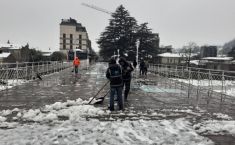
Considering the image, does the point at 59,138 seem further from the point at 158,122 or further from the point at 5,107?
the point at 5,107

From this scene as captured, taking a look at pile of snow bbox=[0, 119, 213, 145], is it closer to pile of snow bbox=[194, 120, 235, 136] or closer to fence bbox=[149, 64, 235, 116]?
pile of snow bbox=[194, 120, 235, 136]

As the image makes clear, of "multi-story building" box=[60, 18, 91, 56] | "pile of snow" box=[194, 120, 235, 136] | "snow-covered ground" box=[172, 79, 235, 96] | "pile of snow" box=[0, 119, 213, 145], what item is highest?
"multi-story building" box=[60, 18, 91, 56]

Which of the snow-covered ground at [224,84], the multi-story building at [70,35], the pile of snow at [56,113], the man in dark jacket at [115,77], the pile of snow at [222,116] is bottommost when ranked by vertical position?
the pile of snow at [222,116]

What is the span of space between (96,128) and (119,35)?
2767 inches

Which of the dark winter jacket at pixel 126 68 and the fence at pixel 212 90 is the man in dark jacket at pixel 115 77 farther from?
the fence at pixel 212 90

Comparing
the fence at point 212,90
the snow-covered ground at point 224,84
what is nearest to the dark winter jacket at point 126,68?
the fence at point 212,90

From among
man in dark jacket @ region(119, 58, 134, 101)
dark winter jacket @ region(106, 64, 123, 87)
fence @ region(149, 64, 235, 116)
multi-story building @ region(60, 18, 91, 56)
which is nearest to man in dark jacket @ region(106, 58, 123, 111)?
dark winter jacket @ region(106, 64, 123, 87)

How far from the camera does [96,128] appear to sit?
7.05 m

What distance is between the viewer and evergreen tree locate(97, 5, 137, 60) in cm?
7506

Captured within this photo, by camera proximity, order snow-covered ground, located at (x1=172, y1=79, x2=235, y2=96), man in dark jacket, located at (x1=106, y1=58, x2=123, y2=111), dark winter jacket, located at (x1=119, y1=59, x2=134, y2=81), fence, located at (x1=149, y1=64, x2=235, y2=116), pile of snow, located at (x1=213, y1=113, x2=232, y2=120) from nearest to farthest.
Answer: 1. pile of snow, located at (x1=213, y1=113, x2=232, y2=120)
2. man in dark jacket, located at (x1=106, y1=58, x2=123, y2=111)
3. dark winter jacket, located at (x1=119, y1=59, x2=134, y2=81)
4. fence, located at (x1=149, y1=64, x2=235, y2=116)
5. snow-covered ground, located at (x1=172, y1=79, x2=235, y2=96)

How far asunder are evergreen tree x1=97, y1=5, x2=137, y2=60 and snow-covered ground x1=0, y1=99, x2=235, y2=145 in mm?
65659

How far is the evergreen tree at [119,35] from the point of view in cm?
7506

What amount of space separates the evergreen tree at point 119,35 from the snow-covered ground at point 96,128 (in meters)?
65.7

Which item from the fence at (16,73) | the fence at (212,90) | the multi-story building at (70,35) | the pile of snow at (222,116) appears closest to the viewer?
the pile of snow at (222,116)
